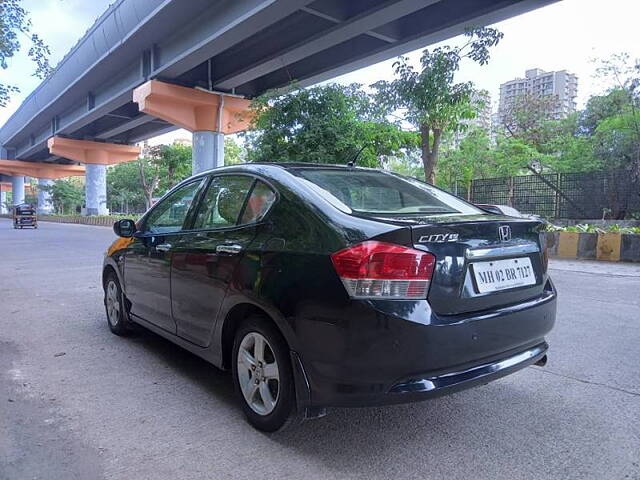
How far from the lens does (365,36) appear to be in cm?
1470

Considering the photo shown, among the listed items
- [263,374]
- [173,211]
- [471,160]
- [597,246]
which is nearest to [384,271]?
[263,374]

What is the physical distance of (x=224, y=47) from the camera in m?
14.2

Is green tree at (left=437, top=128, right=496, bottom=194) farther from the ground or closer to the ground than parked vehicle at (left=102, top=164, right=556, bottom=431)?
farther from the ground

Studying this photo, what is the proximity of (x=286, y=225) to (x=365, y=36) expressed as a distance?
13.5 meters

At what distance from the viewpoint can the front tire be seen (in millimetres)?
2539

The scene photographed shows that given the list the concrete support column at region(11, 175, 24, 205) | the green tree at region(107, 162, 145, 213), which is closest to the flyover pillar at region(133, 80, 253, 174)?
the green tree at region(107, 162, 145, 213)

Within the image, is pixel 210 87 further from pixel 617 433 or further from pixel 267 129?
pixel 617 433

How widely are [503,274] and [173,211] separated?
2582mm

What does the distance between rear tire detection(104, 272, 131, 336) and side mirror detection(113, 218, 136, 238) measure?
1.95 feet

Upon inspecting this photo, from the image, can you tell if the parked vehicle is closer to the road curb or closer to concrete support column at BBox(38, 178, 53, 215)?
the road curb

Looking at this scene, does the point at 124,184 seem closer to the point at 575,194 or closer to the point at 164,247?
the point at 575,194

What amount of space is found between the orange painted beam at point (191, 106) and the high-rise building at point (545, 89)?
51.4 ft

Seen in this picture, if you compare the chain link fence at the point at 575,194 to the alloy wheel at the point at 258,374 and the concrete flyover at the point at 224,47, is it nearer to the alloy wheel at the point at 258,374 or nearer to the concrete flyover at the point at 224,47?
the concrete flyover at the point at 224,47

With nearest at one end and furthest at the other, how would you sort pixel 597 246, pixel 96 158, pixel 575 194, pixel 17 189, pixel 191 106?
pixel 597 246 < pixel 575 194 < pixel 191 106 < pixel 96 158 < pixel 17 189
